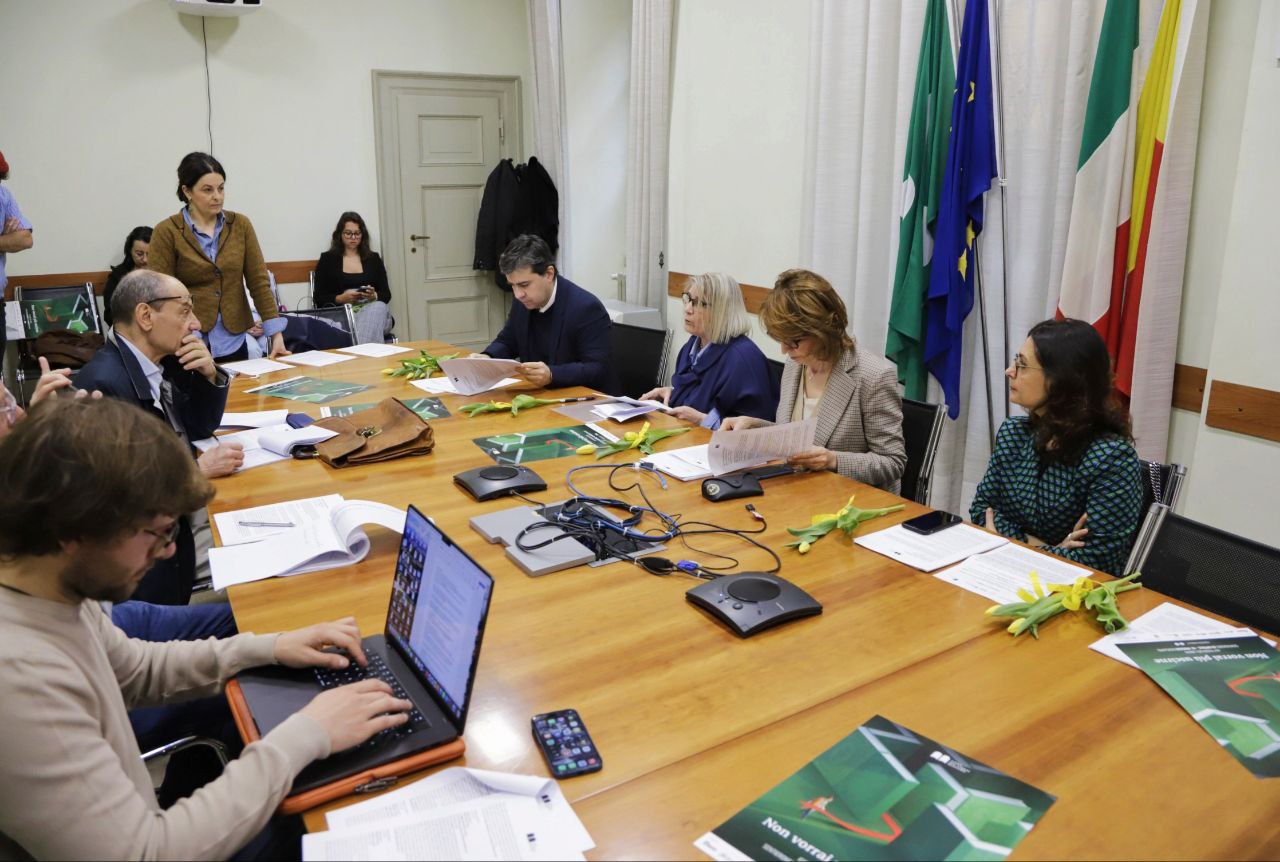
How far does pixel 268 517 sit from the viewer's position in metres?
2.13

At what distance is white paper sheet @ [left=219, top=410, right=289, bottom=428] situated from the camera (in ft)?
9.71

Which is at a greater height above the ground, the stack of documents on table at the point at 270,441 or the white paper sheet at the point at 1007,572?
the stack of documents on table at the point at 270,441

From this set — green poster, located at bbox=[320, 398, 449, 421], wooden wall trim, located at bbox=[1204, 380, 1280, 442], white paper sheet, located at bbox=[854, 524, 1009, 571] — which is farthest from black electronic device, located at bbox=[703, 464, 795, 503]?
wooden wall trim, located at bbox=[1204, 380, 1280, 442]

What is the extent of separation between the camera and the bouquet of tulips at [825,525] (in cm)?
198

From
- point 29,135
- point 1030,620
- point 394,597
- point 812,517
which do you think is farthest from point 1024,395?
point 29,135

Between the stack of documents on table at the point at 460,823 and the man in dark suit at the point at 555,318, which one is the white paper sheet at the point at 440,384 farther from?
the stack of documents on table at the point at 460,823

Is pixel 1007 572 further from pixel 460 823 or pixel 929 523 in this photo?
pixel 460 823

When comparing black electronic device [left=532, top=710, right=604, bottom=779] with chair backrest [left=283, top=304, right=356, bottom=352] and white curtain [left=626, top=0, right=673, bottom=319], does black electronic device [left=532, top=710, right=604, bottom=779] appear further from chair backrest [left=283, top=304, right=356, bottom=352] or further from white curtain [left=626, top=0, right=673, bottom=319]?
white curtain [left=626, top=0, right=673, bottom=319]

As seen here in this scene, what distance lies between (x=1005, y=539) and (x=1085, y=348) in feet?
1.70

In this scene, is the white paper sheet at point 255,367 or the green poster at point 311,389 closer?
the green poster at point 311,389

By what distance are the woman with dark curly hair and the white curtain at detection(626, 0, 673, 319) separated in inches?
142

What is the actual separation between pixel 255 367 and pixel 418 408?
1166mm

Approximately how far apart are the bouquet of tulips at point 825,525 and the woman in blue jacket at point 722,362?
1.15 m

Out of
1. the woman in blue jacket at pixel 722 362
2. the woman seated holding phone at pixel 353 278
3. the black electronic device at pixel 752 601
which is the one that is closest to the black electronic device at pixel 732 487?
the black electronic device at pixel 752 601
